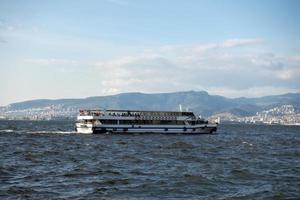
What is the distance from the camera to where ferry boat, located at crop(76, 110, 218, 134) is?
11656 cm

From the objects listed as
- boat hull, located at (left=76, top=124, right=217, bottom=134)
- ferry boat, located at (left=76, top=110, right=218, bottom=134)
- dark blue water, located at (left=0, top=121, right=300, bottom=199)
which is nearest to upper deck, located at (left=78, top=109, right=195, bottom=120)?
ferry boat, located at (left=76, top=110, right=218, bottom=134)

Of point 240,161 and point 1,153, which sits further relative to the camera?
point 1,153

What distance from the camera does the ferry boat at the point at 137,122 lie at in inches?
4589

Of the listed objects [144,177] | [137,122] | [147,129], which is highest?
[137,122]

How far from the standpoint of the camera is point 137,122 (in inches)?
4791

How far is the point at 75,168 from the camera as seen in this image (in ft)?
157

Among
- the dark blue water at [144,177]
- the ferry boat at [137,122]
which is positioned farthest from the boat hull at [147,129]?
the dark blue water at [144,177]

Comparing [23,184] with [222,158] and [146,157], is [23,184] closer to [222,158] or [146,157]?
[146,157]

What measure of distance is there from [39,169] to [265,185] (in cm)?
2070

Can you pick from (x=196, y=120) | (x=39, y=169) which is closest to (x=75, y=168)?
(x=39, y=169)

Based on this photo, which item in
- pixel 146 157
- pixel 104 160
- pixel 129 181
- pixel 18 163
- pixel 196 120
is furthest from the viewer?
pixel 196 120

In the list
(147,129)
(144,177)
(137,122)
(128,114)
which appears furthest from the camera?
Result: (147,129)

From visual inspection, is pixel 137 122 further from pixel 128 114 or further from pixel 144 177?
pixel 144 177

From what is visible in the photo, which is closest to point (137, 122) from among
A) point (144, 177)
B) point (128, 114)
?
point (128, 114)
